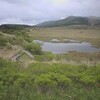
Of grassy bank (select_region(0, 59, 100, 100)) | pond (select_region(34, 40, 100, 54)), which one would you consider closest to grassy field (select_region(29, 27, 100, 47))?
pond (select_region(34, 40, 100, 54))

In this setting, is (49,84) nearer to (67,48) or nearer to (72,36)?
(67,48)

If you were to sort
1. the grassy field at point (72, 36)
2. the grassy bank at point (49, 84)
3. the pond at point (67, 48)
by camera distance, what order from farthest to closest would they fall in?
the grassy field at point (72, 36)
the pond at point (67, 48)
the grassy bank at point (49, 84)

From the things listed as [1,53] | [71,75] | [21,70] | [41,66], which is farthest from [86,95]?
[1,53]

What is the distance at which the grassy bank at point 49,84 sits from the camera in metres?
10.1

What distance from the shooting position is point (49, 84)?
12781 mm

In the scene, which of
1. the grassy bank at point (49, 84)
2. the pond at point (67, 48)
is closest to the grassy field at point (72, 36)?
the pond at point (67, 48)

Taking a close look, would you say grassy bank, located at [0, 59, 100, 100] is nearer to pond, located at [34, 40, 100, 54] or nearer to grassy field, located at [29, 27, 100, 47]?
pond, located at [34, 40, 100, 54]

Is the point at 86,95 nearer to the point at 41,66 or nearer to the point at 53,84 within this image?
the point at 53,84

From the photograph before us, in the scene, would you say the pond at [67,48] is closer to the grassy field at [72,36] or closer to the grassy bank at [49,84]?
the grassy field at [72,36]

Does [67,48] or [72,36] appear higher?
[67,48]

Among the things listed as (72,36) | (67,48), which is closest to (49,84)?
(67,48)

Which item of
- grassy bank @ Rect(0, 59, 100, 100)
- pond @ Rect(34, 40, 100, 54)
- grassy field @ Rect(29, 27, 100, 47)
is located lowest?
grassy field @ Rect(29, 27, 100, 47)

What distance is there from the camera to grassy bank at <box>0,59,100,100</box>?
10084mm

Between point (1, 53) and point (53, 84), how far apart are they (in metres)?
13.5
